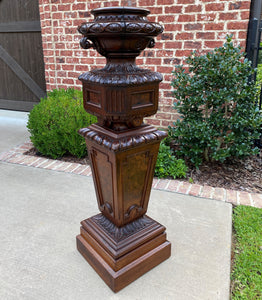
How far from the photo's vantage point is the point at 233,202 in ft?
8.64

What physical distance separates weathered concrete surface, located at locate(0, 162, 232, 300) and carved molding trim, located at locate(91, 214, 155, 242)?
300 millimetres

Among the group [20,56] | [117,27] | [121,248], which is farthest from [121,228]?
[20,56]

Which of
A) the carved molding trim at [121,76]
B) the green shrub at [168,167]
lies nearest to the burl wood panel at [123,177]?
the carved molding trim at [121,76]

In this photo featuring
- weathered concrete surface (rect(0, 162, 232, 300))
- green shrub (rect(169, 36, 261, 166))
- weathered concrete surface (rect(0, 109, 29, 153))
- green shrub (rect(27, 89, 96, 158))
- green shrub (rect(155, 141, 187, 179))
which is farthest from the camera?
weathered concrete surface (rect(0, 109, 29, 153))

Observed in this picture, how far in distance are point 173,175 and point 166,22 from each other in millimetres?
2030

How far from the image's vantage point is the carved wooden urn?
1.45m

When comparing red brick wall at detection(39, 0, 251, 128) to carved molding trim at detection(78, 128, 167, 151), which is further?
red brick wall at detection(39, 0, 251, 128)

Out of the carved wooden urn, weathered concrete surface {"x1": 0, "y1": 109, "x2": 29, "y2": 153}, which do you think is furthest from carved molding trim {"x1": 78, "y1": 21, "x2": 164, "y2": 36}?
weathered concrete surface {"x1": 0, "y1": 109, "x2": 29, "y2": 153}

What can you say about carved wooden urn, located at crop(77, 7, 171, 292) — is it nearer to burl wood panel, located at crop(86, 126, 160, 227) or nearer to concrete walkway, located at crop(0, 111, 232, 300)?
burl wood panel, located at crop(86, 126, 160, 227)

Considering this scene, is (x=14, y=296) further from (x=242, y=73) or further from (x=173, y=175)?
(x=242, y=73)

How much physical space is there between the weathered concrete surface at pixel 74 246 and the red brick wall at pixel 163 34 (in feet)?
5.77

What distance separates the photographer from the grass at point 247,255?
5.70 ft

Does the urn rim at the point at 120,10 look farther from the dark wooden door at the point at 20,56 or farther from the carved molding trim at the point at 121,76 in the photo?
the dark wooden door at the point at 20,56

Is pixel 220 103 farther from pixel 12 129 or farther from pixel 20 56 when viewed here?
pixel 20 56
